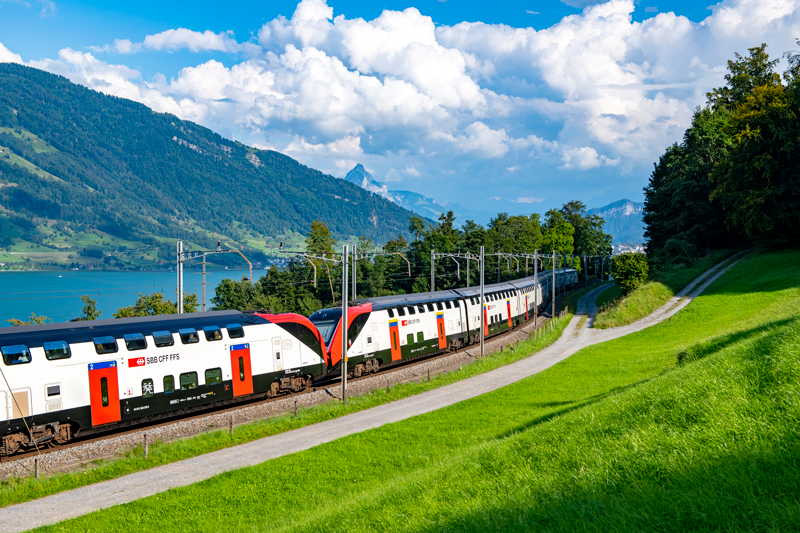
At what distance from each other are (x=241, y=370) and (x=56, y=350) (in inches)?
317

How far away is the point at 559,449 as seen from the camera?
395 inches

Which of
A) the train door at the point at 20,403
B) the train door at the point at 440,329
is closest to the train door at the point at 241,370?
the train door at the point at 20,403

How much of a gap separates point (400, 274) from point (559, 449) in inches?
4150

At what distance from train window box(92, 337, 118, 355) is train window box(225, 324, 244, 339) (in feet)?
16.6

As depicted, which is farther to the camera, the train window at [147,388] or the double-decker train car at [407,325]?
the double-decker train car at [407,325]

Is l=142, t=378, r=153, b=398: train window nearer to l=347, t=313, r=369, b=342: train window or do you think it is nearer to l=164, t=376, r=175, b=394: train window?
l=164, t=376, r=175, b=394: train window

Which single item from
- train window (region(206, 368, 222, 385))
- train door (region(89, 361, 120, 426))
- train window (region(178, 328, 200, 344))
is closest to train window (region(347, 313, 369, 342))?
train window (region(206, 368, 222, 385))

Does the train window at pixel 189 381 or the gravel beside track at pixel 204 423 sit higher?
the train window at pixel 189 381

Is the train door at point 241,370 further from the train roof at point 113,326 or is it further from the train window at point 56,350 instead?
the train window at point 56,350

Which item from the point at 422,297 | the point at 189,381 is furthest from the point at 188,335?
the point at 422,297

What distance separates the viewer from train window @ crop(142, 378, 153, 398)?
21250 millimetres

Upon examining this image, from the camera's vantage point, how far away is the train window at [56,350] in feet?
61.0

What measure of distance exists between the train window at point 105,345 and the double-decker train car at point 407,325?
471 inches

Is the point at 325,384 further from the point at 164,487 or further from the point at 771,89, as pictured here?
the point at 771,89
